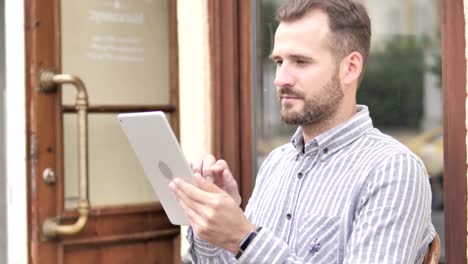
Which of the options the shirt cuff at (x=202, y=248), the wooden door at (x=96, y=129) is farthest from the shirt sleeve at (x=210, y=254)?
the wooden door at (x=96, y=129)

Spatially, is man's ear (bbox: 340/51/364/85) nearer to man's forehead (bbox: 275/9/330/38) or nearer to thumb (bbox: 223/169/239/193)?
man's forehead (bbox: 275/9/330/38)

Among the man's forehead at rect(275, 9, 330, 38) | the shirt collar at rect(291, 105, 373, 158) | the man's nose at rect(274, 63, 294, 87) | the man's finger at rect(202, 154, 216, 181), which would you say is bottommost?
the man's finger at rect(202, 154, 216, 181)

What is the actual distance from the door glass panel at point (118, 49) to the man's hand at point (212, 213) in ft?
6.46

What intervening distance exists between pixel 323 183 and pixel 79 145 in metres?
1.80

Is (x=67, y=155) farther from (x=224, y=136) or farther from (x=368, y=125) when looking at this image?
(x=368, y=125)

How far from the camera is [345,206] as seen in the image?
1888 millimetres

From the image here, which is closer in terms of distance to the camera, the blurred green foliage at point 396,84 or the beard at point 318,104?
the beard at point 318,104

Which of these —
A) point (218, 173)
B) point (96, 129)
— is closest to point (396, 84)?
point (218, 173)

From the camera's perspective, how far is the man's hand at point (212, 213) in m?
1.77

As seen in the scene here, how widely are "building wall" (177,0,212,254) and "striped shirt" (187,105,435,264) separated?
1.48m

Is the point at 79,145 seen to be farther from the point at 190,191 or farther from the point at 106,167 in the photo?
the point at 190,191

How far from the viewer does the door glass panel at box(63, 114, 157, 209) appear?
370 cm

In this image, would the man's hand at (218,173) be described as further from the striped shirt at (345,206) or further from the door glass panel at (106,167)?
the door glass panel at (106,167)

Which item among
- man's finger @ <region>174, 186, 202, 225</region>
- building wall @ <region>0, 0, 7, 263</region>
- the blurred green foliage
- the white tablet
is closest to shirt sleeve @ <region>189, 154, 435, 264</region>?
man's finger @ <region>174, 186, 202, 225</region>
